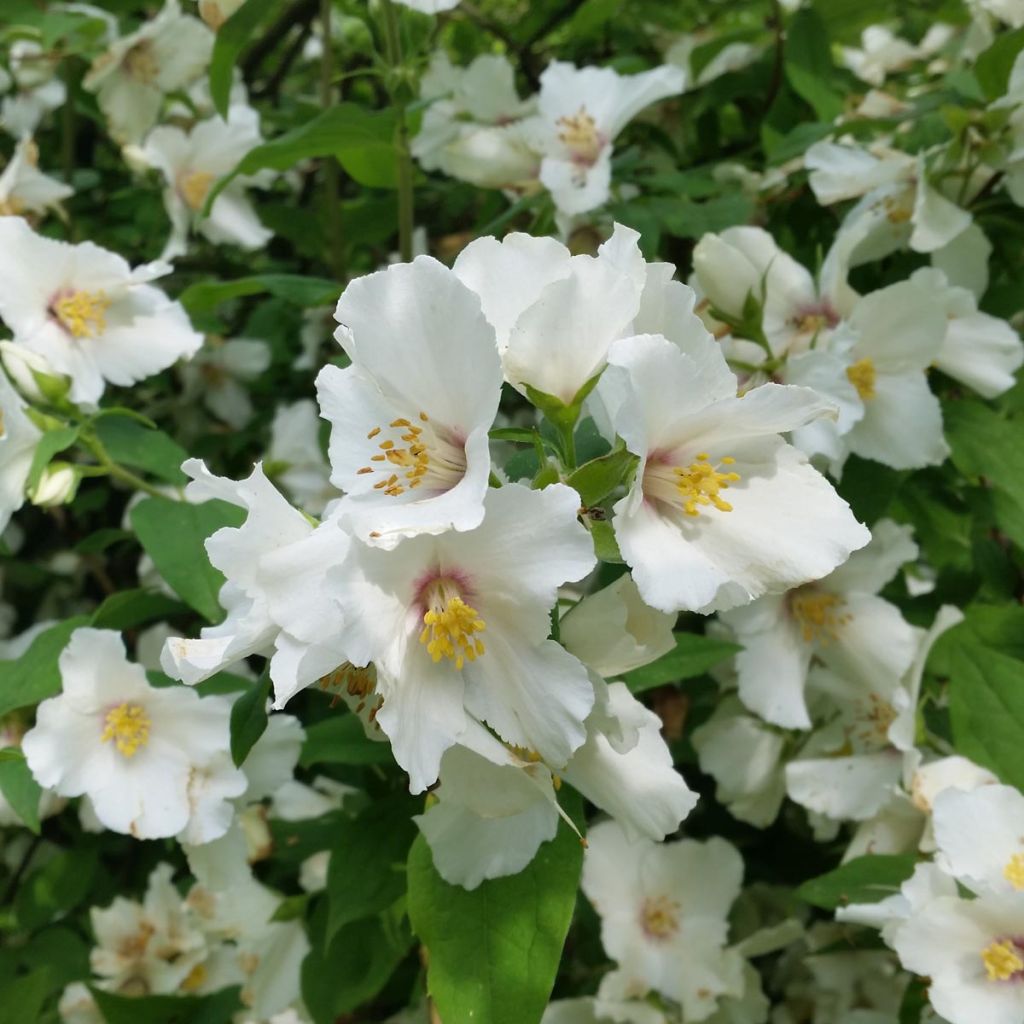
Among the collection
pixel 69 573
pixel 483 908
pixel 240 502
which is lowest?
pixel 69 573

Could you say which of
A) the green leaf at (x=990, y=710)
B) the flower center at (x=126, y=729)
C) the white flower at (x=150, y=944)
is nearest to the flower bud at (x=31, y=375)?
the flower center at (x=126, y=729)

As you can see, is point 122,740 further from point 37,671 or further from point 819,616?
point 819,616

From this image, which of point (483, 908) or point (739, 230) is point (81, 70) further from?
point (483, 908)

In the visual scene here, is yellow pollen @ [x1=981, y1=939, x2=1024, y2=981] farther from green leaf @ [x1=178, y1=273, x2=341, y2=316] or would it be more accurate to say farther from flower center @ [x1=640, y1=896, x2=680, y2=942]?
green leaf @ [x1=178, y1=273, x2=341, y2=316]

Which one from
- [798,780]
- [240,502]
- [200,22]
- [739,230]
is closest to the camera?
[240,502]

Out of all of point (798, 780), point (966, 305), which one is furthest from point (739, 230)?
point (798, 780)

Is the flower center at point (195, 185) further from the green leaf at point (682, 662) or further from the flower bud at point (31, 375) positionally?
the green leaf at point (682, 662)
